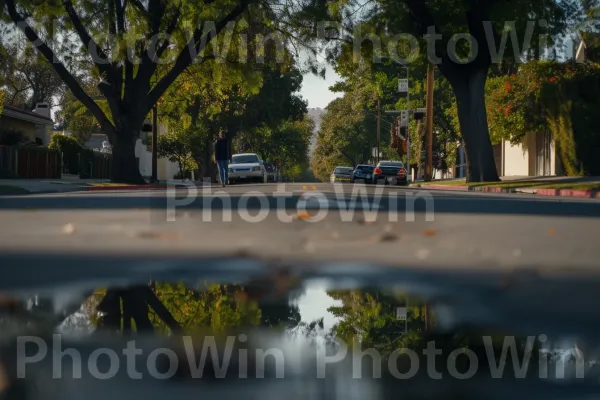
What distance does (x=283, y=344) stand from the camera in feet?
14.3

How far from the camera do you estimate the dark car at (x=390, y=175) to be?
5003 centimetres

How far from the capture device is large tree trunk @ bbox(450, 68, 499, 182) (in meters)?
36.6

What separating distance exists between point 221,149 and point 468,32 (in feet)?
35.0

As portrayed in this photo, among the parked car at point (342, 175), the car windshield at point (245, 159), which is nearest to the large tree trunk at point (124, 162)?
the car windshield at point (245, 159)

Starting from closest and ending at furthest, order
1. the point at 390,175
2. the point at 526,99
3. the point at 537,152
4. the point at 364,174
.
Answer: the point at 526,99 < the point at 537,152 < the point at 390,175 < the point at 364,174

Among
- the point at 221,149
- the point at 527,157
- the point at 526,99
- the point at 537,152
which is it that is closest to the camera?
the point at 221,149

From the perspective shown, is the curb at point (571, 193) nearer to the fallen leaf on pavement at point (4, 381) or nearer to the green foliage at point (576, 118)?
the green foliage at point (576, 118)

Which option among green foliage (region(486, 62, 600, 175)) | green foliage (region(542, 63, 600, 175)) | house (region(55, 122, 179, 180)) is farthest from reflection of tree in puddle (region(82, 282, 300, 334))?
house (region(55, 122, 179, 180))

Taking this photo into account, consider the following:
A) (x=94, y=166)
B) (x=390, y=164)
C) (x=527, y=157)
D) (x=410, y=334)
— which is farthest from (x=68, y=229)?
(x=94, y=166)

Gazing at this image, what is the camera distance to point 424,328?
4816mm

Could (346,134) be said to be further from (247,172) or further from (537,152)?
(537,152)

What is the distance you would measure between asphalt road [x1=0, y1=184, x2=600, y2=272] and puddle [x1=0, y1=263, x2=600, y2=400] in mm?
2231

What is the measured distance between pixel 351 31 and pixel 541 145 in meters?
13.1

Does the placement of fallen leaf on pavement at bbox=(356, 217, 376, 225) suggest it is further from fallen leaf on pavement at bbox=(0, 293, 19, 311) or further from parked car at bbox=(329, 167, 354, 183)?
parked car at bbox=(329, 167, 354, 183)
